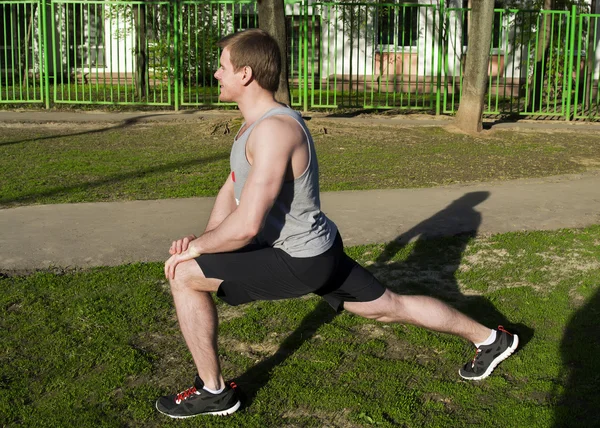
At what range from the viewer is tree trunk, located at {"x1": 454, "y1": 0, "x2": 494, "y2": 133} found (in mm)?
14367

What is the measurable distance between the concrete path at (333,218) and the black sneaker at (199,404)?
8.31 feet

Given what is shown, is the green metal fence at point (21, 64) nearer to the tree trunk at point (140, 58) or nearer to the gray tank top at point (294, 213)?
the tree trunk at point (140, 58)

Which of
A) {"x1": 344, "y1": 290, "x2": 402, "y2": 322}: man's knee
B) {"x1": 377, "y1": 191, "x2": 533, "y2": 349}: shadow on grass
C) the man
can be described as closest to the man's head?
the man

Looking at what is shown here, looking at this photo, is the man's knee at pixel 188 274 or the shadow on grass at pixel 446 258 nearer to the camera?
the man's knee at pixel 188 274

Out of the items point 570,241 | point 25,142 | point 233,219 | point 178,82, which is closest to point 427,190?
point 570,241

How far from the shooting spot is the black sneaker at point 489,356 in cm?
428

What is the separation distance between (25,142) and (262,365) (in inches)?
380

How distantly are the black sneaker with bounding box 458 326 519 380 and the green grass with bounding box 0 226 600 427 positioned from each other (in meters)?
0.06

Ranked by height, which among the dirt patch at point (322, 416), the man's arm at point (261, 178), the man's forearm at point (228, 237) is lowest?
the dirt patch at point (322, 416)

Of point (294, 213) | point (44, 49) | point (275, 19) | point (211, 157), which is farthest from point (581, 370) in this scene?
point (44, 49)

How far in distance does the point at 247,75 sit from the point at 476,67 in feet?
37.8

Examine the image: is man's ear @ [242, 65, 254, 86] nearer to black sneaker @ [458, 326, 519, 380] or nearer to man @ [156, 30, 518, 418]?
man @ [156, 30, 518, 418]

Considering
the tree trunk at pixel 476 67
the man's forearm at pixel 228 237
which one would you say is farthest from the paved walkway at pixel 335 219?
the tree trunk at pixel 476 67

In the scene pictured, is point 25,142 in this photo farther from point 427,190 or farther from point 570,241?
point 570,241
